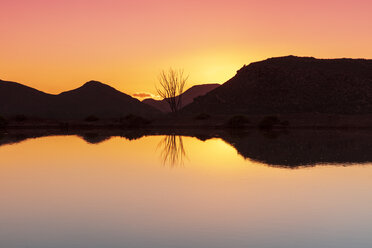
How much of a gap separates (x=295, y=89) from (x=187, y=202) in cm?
8268

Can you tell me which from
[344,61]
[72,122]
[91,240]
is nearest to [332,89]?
[344,61]

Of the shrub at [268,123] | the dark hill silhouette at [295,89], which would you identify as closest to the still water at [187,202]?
the shrub at [268,123]

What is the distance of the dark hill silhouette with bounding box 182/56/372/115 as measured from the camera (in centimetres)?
8450

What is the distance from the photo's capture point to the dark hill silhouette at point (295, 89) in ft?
277

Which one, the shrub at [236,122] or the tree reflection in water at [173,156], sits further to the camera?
the shrub at [236,122]

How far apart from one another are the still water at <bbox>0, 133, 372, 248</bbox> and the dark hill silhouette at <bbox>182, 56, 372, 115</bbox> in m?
60.9

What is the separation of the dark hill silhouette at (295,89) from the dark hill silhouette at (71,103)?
120 ft

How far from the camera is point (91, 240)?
9.61m

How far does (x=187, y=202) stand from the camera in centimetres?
1357

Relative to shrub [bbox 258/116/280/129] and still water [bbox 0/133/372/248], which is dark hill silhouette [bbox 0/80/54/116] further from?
still water [bbox 0/133/372/248]

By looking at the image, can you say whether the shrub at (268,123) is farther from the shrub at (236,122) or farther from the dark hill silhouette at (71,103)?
the dark hill silhouette at (71,103)

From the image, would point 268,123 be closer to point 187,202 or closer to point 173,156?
point 173,156

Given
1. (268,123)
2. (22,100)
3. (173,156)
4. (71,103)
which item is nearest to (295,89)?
(268,123)

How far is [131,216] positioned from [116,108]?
147654 millimetres
